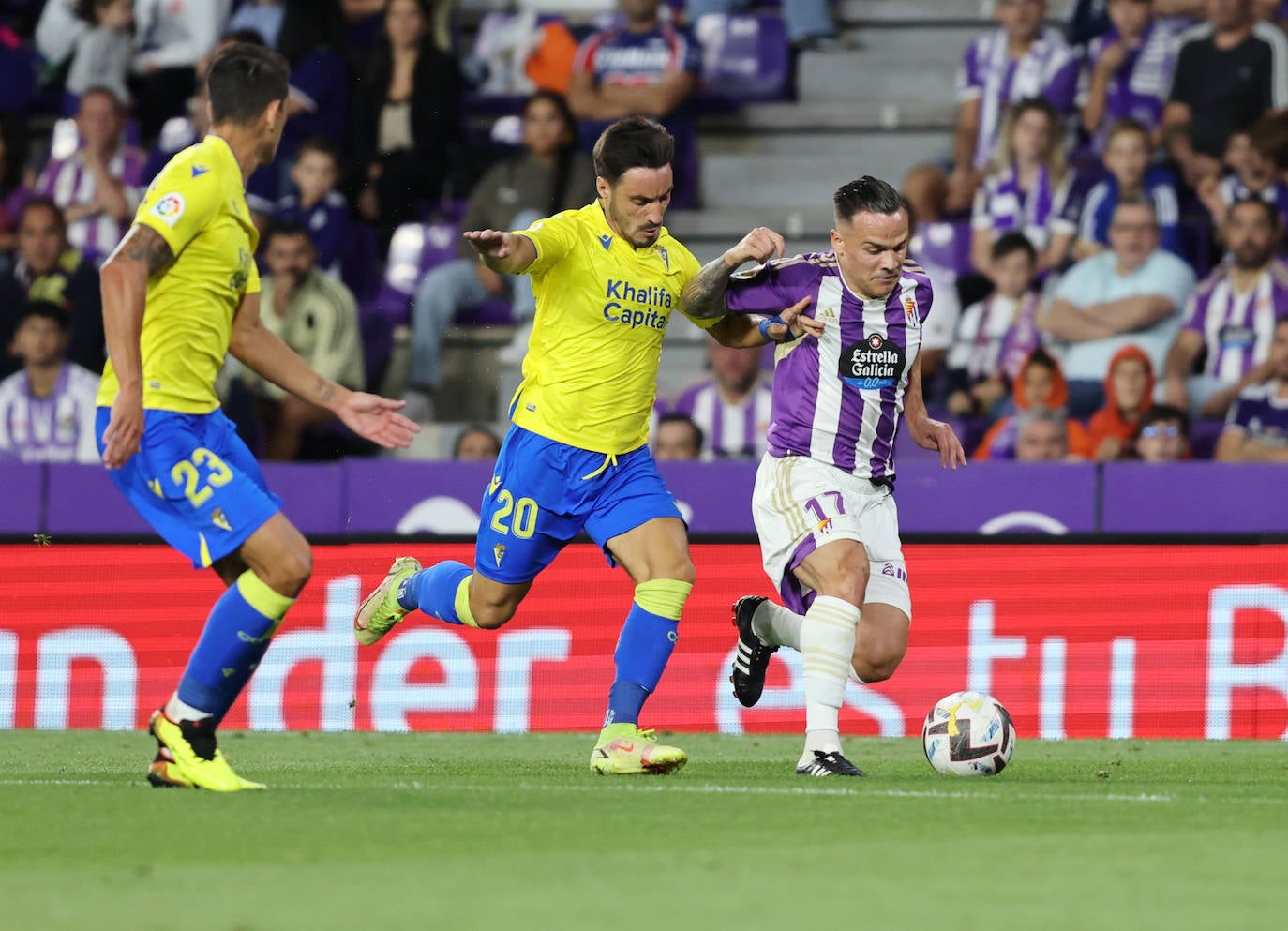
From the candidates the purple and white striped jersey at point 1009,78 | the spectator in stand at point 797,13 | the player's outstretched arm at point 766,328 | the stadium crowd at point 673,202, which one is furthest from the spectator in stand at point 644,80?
the player's outstretched arm at point 766,328

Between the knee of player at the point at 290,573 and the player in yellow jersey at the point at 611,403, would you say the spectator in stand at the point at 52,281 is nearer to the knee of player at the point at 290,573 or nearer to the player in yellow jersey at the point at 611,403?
the player in yellow jersey at the point at 611,403

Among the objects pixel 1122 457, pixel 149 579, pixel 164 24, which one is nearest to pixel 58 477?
pixel 149 579

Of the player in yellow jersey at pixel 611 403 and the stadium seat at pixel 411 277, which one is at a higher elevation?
the stadium seat at pixel 411 277

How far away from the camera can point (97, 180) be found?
14.8 m

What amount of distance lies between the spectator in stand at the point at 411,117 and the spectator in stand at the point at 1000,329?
4162 millimetres

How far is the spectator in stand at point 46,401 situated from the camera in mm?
12812

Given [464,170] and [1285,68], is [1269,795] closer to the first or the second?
[1285,68]

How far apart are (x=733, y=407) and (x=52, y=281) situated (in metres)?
4.86

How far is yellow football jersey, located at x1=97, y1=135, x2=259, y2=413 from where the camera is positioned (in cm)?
571

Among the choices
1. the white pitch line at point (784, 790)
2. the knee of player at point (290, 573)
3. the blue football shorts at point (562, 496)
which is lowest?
the white pitch line at point (784, 790)

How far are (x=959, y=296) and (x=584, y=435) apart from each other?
6.08m

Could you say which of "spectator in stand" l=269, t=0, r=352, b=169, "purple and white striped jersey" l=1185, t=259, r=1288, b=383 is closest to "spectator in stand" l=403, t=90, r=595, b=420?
"spectator in stand" l=269, t=0, r=352, b=169

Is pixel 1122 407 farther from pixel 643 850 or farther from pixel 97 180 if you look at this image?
pixel 643 850

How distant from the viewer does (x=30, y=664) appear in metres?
9.95
